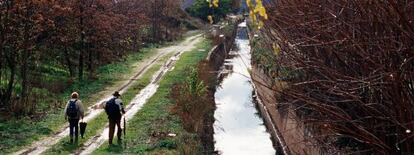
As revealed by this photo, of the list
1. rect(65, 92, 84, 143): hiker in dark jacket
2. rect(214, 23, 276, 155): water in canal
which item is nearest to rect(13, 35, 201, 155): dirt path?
rect(65, 92, 84, 143): hiker in dark jacket

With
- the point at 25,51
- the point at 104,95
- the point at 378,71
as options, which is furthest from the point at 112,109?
the point at 378,71

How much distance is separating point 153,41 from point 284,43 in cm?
5393

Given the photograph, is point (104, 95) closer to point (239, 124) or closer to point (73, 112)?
point (239, 124)

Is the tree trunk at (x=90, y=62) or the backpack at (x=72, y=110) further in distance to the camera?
the tree trunk at (x=90, y=62)

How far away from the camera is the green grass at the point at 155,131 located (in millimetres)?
16031

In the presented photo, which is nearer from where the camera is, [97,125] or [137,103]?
[97,125]

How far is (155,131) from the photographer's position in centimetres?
1848

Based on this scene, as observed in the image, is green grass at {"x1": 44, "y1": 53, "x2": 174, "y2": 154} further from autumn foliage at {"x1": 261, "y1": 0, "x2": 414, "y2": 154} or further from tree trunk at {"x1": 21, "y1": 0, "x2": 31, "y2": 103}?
autumn foliage at {"x1": 261, "y1": 0, "x2": 414, "y2": 154}

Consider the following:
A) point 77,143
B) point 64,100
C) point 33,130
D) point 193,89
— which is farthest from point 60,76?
point 77,143

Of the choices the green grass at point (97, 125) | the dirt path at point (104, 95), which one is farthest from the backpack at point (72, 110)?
the dirt path at point (104, 95)

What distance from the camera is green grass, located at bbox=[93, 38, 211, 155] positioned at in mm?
16031

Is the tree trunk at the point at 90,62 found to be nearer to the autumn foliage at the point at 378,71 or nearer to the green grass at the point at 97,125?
the green grass at the point at 97,125

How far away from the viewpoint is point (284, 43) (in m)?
9.62

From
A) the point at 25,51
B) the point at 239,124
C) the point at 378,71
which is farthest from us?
the point at 239,124
